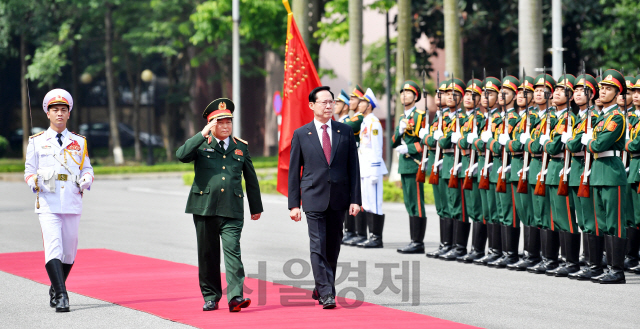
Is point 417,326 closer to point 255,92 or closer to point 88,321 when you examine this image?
point 88,321

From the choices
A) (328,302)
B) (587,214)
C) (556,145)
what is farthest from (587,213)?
(328,302)

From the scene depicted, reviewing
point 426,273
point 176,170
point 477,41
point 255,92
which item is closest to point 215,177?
point 426,273

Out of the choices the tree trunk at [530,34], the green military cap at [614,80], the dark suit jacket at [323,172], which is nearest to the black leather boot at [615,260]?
the green military cap at [614,80]

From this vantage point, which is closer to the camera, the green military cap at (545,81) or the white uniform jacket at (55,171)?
the white uniform jacket at (55,171)

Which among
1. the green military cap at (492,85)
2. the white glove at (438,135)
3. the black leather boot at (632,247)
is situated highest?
the green military cap at (492,85)

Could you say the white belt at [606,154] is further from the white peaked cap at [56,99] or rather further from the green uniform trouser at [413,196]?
the white peaked cap at [56,99]

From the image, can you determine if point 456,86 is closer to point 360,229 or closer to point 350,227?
point 360,229

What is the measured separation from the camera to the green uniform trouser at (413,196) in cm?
1255

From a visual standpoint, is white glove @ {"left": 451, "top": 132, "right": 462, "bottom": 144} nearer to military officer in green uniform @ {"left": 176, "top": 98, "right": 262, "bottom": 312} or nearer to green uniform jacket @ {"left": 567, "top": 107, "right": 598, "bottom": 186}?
green uniform jacket @ {"left": 567, "top": 107, "right": 598, "bottom": 186}

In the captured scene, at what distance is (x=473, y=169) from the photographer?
11500mm

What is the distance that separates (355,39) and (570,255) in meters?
13.3

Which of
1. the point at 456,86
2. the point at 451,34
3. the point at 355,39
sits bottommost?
the point at 456,86

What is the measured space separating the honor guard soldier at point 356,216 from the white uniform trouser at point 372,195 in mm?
244

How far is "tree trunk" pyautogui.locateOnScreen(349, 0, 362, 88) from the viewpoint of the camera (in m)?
22.7
